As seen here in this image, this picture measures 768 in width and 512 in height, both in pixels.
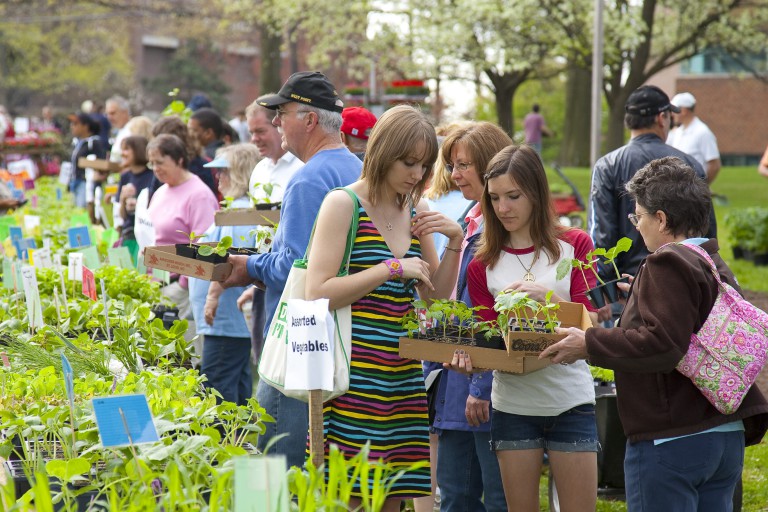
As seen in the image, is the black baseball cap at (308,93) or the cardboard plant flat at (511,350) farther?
the black baseball cap at (308,93)

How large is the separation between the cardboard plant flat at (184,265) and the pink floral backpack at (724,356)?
5.61ft

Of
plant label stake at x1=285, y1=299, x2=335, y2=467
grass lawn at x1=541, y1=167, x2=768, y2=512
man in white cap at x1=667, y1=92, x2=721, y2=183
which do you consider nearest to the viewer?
plant label stake at x1=285, y1=299, x2=335, y2=467

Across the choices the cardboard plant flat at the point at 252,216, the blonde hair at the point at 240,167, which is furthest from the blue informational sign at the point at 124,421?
the blonde hair at the point at 240,167

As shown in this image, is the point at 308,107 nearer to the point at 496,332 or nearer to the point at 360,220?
the point at 360,220

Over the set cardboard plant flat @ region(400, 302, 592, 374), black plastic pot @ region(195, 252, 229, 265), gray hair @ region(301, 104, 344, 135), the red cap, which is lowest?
cardboard plant flat @ region(400, 302, 592, 374)

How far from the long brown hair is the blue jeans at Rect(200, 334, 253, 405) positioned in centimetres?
233

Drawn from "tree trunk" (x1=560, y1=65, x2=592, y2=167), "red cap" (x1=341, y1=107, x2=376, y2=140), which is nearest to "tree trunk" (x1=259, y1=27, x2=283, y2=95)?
"tree trunk" (x1=560, y1=65, x2=592, y2=167)

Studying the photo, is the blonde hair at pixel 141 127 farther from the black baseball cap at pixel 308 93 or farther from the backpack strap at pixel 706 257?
the backpack strap at pixel 706 257

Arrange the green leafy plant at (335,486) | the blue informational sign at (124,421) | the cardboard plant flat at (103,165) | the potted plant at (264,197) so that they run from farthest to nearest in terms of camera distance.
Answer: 1. the cardboard plant flat at (103,165)
2. the potted plant at (264,197)
3. the blue informational sign at (124,421)
4. the green leafy plant at (335,486)

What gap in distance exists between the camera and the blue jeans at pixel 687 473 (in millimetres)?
2904

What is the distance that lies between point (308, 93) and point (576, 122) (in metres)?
22.3

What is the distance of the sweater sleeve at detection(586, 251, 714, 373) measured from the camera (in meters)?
2.81

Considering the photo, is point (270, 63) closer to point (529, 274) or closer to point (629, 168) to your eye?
point (629, 168)

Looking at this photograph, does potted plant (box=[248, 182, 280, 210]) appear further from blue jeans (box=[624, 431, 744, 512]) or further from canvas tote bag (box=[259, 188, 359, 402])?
blue jeans (box=[624, 431, 744, 512])
